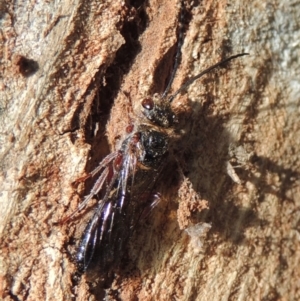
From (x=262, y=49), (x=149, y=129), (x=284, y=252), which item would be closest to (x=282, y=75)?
(x=262, y=49)

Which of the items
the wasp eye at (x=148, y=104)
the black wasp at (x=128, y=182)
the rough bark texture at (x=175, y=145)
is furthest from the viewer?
the wasp eye at (x=148, y=104)

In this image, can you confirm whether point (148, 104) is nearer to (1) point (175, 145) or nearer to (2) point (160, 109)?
(2) point (160, 109)

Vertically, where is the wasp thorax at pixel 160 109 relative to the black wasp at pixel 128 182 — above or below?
above

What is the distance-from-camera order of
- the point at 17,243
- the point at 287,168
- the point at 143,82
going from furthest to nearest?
the point at 287,168, the point at 143,82, the point at 17,243

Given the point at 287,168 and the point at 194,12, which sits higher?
the point at 194,12

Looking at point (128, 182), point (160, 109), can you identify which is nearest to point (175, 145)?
point (160, 109)

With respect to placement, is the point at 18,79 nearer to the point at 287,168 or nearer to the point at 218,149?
the point at 218,149
